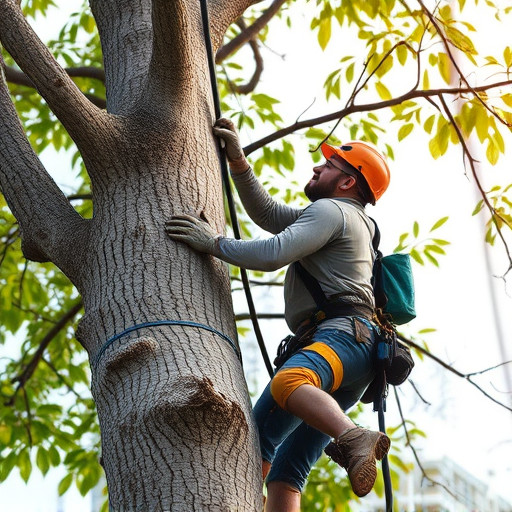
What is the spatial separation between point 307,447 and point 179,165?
3.87 feet

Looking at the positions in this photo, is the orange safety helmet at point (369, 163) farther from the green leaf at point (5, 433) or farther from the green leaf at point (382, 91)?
the green leaf at point (5, 433)

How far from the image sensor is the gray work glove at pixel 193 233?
2.79 meters

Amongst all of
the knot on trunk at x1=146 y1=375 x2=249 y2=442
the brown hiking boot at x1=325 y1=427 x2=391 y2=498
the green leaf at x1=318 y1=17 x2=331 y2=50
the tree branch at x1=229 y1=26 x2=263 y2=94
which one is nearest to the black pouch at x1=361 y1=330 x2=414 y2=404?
the brown hiking boot at x1=325 y1=427 x2=391 y2=498

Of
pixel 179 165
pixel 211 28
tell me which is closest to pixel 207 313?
pixel 179 165

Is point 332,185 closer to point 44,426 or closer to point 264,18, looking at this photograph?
point 264,18

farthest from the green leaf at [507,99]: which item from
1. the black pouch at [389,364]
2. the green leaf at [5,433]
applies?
the green leaf at [5,433]

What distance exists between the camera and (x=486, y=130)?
4.29 m

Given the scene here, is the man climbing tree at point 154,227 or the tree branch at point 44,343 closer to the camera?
the man climbing tree at point 154,227

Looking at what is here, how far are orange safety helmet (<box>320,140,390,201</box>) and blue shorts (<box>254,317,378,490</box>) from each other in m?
0.73

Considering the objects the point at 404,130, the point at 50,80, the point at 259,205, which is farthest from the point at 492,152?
the point at 50,80

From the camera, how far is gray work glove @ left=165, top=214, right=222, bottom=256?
2787 mm

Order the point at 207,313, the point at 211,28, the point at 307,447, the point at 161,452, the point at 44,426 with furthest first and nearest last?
the point at 44,426
the point at 211,28
the point at 307,447
the point at 207,313
the point at 161,452

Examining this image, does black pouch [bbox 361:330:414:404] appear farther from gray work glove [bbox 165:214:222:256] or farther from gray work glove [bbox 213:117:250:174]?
gray work glove [bbox 213:117:250:174]

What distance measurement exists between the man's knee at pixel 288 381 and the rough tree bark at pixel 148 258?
0.58 ft
